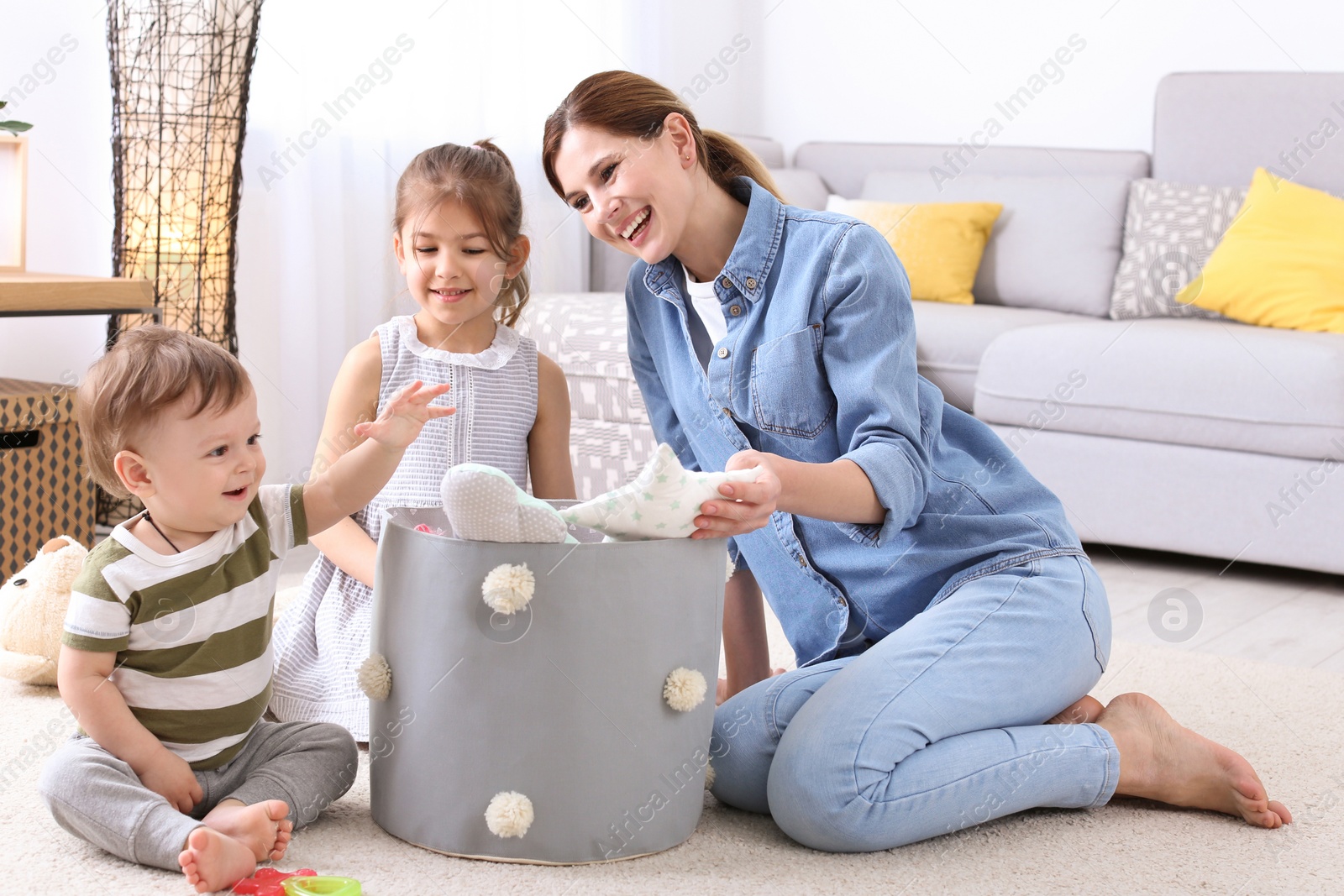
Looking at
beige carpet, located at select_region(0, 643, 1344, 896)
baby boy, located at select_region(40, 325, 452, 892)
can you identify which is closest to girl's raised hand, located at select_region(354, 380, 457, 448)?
baby boy, located at select_region(40, 325, 452, 892)

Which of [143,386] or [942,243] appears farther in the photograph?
[942,243]

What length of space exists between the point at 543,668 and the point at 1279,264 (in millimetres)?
2068

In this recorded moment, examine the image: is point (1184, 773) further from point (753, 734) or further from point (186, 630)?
point (186, 630)

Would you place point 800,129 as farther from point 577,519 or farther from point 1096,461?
point 577,519

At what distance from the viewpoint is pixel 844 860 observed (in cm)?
115

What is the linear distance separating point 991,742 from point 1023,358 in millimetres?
1398

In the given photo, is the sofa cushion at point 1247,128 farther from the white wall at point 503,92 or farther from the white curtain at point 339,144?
the white curtain at point 339,144

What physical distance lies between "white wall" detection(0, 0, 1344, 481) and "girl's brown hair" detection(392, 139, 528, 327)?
35.9 inches

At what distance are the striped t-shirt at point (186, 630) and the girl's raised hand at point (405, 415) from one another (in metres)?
0.15

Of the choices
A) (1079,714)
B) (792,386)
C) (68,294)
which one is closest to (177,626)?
(792,386)

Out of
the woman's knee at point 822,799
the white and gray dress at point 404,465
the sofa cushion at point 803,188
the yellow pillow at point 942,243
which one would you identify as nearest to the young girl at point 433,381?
the white and gray dress at point 404,465

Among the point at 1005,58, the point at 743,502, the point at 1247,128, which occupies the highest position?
the point at 1005,58

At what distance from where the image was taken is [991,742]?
1.18 meters

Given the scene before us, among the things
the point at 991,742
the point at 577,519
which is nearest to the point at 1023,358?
the point at 991,742
